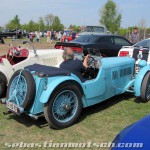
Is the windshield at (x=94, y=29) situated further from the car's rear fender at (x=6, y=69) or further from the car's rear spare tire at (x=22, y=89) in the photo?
the car's rear spare tire at (x=22, y=89)

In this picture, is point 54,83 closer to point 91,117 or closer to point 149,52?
point 91,117

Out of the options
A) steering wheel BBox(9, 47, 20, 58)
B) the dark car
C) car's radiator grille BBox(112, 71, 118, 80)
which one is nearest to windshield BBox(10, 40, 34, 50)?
steering wheel BBox(9, 47, 20, 58)

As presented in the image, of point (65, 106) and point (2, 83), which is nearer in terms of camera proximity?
point (65, 106)

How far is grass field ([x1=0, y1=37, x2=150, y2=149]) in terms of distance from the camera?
4.46 metres

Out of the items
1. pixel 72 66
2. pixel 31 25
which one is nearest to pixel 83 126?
pixel 72 66

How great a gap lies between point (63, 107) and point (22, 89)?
0.78 m

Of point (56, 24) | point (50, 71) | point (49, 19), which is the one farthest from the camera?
point (49, 19)

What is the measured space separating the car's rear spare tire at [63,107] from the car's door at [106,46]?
22.7 feet

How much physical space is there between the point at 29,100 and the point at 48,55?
293 centimetres

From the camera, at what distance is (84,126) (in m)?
4.96

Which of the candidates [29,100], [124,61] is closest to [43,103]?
[29,100]

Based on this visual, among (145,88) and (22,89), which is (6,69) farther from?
(145,88)

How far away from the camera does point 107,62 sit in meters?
5.88

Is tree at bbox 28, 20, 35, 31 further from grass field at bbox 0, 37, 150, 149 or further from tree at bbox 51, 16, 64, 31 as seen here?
grass field at bbox 0, 37, 150, 149
